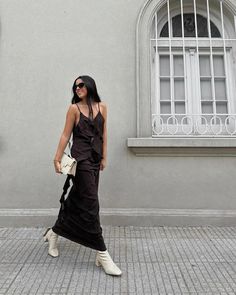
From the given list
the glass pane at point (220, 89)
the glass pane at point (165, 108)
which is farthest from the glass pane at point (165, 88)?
the glass pane at point (220, 89)

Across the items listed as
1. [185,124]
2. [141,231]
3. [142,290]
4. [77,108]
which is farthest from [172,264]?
[185,124]

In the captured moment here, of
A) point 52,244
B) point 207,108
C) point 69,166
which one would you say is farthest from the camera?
point 207,108

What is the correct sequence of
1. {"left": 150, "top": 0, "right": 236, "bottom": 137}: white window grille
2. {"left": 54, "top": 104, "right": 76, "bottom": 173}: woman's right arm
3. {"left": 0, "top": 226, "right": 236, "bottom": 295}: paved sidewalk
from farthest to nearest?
1. {"left": 150, "top": 0, "right": 236, "bottom": 137}: white window grille
2. {"left": 54, "top": 104, "right": 76, "bottom": 173}: woman's right arm
3. {"left": 0, "top": 226, "right": 236, "bottom": 295}: paved sidewalk

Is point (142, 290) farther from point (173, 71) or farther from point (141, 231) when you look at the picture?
point (173, 71)

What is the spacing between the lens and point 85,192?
3.06 m

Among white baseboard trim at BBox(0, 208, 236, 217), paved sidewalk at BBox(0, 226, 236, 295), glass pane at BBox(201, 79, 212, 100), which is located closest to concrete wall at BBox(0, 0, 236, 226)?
white baseboard trim at BBox(0, 208, 236, 217)

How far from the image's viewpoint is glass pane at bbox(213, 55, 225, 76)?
4895mm

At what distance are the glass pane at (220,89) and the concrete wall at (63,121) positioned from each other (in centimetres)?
108

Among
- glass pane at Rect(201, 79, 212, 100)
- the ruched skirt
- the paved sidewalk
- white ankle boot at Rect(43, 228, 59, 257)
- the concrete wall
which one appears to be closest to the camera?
the paved sidewalk

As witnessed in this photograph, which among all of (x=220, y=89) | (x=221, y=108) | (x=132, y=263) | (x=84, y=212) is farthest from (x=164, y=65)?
(x=132, y=263)

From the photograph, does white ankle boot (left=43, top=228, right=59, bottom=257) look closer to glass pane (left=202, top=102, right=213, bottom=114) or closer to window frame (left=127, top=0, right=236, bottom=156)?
window frame (left=127, top=0, right=236, bottom=156)

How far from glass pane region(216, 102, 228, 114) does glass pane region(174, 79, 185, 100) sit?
1.97 ft

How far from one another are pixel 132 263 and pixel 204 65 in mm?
3475

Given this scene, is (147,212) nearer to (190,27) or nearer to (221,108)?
(221,108)
